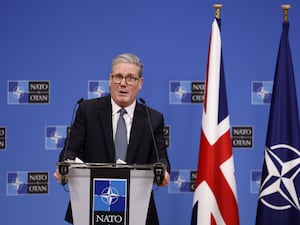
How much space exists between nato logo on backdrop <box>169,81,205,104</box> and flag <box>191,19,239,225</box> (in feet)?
1.41

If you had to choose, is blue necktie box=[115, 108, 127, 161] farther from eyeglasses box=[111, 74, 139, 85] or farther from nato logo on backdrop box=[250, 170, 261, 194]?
nato logo on backdrop box=[250, 170, 261, 194]

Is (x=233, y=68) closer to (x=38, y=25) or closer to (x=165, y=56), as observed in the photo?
(x=165, y=56)

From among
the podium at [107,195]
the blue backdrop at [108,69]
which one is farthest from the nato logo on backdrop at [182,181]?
the podium at [107,195]

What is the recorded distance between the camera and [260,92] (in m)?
3.75

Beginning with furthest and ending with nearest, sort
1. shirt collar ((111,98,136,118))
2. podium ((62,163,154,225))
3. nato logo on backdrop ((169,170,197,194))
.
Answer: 1. nato logo on backdrop ((169,170,197,194))
2. shirt collar ((111,98,136,118))
3. podium ((62,163,154,225))

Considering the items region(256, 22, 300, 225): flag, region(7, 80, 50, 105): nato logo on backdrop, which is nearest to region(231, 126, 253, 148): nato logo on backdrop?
region(256, 22, 300, 225): flag

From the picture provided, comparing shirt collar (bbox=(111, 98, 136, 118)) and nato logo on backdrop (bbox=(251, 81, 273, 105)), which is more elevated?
nato logo on backdrop (bbox=(251, 81, 273, 105))

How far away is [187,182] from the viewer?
147 inches

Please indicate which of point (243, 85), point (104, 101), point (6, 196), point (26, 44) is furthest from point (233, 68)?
point (6, 196)

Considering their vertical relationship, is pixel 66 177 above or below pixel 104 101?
below

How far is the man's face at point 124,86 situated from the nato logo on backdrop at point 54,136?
1020mm

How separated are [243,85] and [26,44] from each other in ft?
5.36

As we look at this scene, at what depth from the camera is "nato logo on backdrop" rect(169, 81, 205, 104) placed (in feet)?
12.1

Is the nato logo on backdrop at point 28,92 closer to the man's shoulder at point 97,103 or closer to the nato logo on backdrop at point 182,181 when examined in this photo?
the man's shoulder at point 97,103
